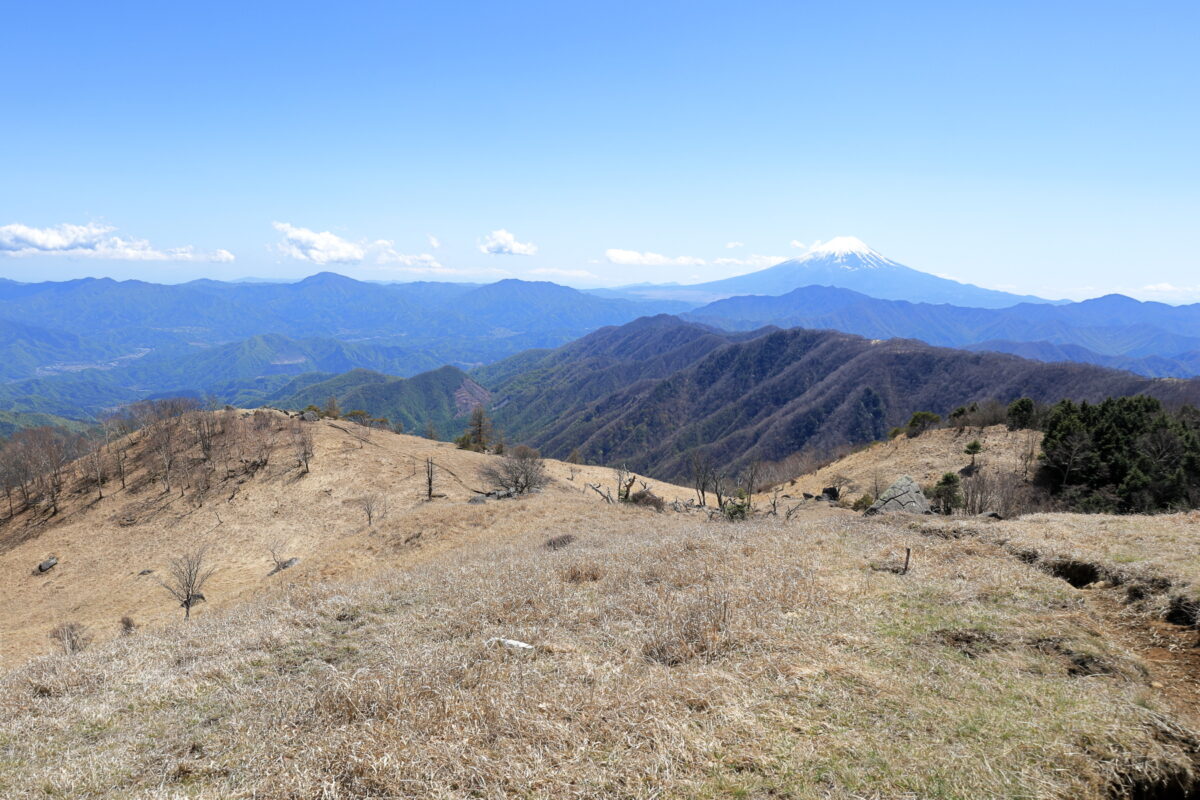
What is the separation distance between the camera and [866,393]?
568ft

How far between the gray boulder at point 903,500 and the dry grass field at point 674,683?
10.7m

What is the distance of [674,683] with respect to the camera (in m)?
6.61

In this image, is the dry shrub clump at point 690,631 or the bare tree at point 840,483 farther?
the bare tree at point 840,483

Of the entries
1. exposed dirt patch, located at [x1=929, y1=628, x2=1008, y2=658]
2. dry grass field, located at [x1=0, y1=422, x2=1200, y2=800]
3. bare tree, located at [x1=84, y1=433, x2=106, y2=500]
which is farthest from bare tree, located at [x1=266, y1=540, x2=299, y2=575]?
exposed dirt patch, located at [x1=929, y1=628, x2=1008, y2=658]

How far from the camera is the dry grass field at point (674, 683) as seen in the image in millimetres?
4988

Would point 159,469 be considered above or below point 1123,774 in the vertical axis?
below

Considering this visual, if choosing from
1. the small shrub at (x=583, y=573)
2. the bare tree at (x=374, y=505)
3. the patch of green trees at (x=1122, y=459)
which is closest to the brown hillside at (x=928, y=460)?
the patch of green trees at (x=1122, y=459)

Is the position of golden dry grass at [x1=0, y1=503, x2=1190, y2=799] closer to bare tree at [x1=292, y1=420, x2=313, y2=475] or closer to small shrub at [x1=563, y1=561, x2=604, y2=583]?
small shrub at [x1=563, y1=561, x2=604, y2=583]

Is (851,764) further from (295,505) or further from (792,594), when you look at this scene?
(295,505)

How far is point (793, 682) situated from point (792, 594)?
10.8ft

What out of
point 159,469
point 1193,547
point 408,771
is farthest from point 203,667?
point 159,469

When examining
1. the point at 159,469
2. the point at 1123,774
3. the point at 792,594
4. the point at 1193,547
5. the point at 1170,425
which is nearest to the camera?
the point at 1123,774

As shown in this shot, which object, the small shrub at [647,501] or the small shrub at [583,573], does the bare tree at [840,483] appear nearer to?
the small shrub at [647,501]

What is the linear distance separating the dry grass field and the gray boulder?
10.7m
